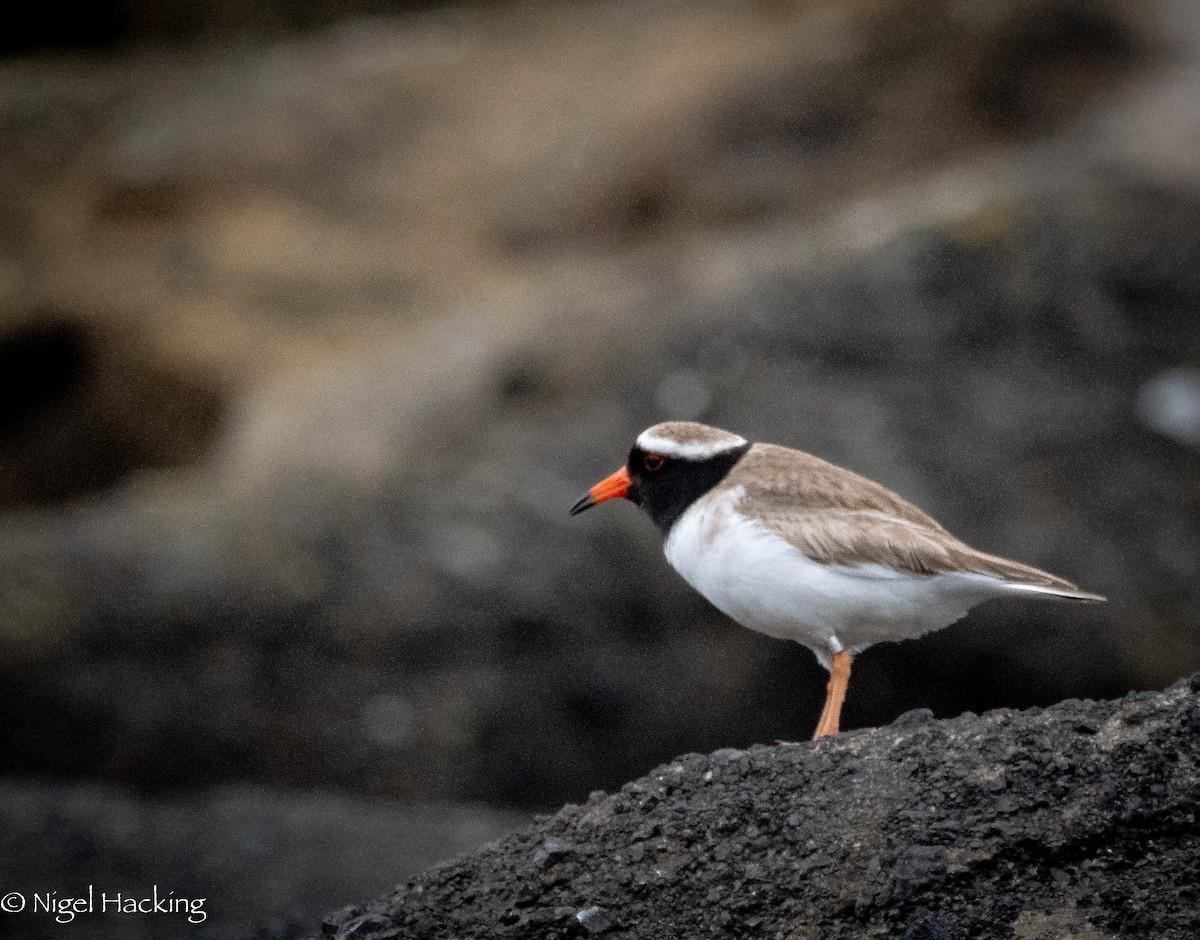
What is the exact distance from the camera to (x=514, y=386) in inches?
648

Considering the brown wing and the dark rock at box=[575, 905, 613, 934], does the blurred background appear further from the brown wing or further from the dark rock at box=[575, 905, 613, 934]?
the brown wing

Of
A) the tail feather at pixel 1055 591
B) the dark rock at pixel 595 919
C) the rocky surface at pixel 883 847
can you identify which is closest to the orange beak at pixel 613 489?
the rocky surface at pixel 883 847

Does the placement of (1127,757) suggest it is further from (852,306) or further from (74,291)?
(74,291)

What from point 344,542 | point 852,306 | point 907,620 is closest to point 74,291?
point 344,542

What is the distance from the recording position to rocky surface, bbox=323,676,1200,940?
575 centimetres

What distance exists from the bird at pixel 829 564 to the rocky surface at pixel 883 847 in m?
0.64

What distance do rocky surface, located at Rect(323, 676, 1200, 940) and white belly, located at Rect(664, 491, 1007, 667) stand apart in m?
0.66

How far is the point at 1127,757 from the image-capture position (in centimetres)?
611

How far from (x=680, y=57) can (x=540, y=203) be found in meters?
3.59

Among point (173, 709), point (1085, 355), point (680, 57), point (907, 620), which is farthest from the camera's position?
point (680, 57)

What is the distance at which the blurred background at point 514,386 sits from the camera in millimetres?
13258

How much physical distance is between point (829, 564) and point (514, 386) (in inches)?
380

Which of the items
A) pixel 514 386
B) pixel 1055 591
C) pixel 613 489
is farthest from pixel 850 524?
pixel 514 386

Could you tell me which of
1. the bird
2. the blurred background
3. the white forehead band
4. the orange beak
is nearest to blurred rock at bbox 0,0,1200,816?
the blurred background
